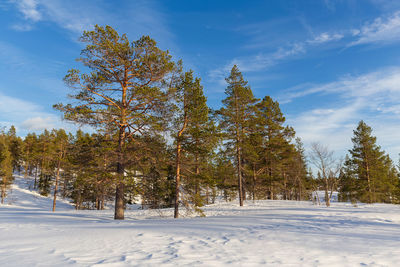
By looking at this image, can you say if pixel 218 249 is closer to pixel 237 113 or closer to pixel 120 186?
pixel 120 186

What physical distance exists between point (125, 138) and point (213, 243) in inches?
388

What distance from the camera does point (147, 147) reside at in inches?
525

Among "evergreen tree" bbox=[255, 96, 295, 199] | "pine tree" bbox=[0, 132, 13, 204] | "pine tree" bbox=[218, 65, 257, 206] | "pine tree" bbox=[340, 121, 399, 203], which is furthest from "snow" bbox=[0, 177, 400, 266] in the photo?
"pine tree" bbox=[0, 132, 13, 204]

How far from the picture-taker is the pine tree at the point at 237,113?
2211 cm

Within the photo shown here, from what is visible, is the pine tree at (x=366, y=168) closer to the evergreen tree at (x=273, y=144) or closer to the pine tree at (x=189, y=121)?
the evergreen tree at (x=273, y=144)

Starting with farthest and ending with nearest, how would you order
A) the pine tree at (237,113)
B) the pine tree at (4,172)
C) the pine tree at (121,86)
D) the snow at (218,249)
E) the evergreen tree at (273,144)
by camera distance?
the pine tree at (4,172), the evergreen tree at (273,144), the pine tree at (237,113), the pine tree at (121,86), the snow at (218,249)

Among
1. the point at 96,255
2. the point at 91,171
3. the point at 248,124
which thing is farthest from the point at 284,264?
the point at 248,124

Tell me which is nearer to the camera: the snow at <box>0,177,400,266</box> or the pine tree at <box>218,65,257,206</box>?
the snow at <box>0,177,400,266</box>

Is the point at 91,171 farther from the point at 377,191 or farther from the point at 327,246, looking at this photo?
the point at 377,191

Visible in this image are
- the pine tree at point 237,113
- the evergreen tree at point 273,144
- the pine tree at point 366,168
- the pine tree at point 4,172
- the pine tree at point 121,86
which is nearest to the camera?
the pine tree at point 121,86

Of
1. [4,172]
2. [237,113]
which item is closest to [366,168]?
[237,113]

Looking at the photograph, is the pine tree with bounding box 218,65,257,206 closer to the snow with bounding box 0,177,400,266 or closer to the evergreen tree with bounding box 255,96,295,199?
the evergreen tree with bounding box 255,96,295,199

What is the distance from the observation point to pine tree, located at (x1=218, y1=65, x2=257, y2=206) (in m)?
22.1

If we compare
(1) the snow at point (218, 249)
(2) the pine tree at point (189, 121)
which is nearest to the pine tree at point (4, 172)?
(2) the pine tree at point (189, 121)
